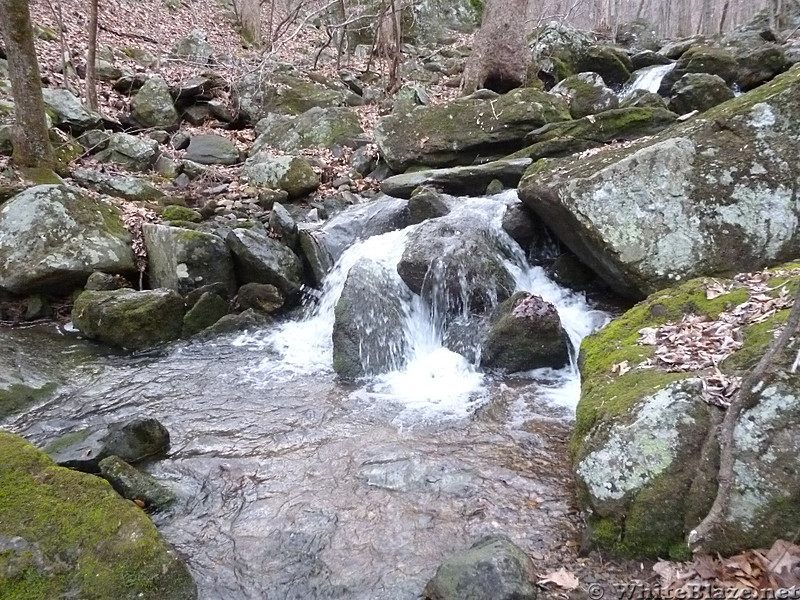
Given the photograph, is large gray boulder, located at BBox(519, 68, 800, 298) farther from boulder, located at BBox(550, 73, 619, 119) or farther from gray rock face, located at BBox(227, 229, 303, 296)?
boulder, located at BBox(550, 73, 619, 119)

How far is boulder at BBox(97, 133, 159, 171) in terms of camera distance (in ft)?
37.6

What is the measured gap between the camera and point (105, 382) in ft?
20.8

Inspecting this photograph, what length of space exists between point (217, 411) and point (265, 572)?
97.7 inches

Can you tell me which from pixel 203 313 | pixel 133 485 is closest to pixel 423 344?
pixel 203 313

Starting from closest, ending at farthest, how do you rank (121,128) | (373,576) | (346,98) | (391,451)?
1. (373,576)
2. (391,451)
3. (121,128)
4. (346,98)

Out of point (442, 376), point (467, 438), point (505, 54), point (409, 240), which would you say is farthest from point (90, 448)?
point (505, 54)

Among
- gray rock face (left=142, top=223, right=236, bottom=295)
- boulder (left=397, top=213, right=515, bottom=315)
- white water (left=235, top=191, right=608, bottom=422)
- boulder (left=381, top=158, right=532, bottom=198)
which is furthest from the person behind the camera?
boulder (left=381, top=158, right=532, bottom=198)

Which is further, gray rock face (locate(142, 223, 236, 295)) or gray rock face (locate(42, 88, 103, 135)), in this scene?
gray rock face (locate(42, 88, 103, 135))

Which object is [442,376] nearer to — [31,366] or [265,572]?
[265,572]

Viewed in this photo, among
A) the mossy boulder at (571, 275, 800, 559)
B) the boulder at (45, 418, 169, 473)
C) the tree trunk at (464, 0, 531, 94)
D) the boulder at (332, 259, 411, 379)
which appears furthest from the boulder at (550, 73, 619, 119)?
the boulder at (45, 418, 169, 473)

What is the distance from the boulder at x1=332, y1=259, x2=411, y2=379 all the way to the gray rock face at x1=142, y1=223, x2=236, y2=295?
2.03 metres

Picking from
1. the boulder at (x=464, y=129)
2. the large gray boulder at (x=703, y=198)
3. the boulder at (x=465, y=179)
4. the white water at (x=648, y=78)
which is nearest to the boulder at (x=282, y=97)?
the boulder at (x=464, y=129)

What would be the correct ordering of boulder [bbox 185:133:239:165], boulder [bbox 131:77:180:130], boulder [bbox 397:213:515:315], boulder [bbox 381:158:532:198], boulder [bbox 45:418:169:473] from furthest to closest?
1. boulder [bbox 131:77:180:130]
2. boulder [bbox 185:133:239:165]
3. boulder [bbox 381:158:532:198]
4. boulder [bbox 397:213:515:315]
5. boulder [bbox 45:418:169:473]

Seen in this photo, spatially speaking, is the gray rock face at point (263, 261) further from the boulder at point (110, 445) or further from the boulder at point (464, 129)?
the boulder at point (110, 445)
